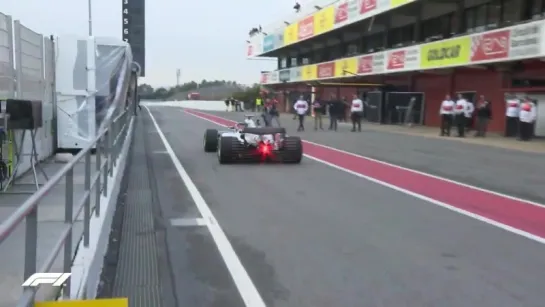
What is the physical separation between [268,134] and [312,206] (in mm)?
5273

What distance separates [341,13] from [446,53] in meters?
15.3

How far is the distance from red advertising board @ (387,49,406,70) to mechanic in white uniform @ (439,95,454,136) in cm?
880

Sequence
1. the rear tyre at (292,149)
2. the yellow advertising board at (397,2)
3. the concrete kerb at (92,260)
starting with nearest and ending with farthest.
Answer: the concrete kerb at (92,260)
the rear tyre at (292,149)
the yellow advertising board at (397,2)

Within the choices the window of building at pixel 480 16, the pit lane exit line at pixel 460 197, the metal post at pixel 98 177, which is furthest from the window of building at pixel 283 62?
the metal post at pixel 98 177

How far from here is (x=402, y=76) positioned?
135ft

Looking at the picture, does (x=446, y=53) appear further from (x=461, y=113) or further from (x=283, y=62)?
(x=283, y=62)

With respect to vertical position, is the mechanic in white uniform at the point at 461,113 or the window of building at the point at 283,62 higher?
the window of building at the point at 283,62

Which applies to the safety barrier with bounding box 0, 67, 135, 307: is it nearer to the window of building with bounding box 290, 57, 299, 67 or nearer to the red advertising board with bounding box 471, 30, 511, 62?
the red advertising board with bounding box 471, 30, 511, 62

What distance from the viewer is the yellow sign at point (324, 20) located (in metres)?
47.0

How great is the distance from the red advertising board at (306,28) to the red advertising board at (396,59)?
53.6 feet

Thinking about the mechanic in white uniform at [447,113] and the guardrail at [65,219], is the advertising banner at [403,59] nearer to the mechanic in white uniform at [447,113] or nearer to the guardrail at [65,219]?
the mechanic in white uniform at [447,113]

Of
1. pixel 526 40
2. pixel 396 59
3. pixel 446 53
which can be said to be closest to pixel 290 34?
pixel 396 59

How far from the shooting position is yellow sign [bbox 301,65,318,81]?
53.6m

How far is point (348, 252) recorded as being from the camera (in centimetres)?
686
